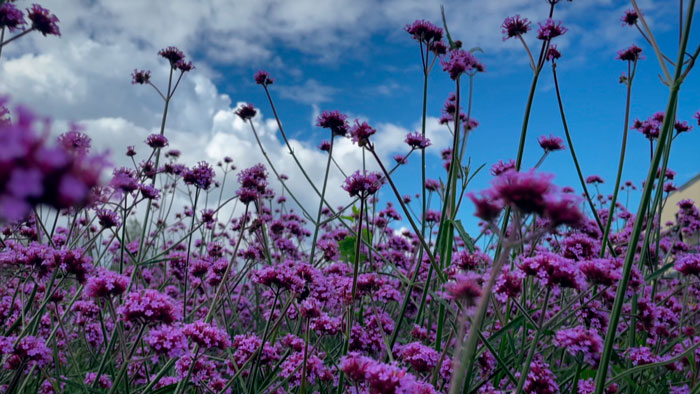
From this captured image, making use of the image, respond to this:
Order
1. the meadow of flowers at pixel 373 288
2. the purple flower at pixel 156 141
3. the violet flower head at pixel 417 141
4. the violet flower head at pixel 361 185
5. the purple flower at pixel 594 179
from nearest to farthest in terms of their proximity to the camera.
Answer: the meadow of flowers at pixel 373 288 < the violet flower head at pixel 361 185 < the violet flower head at pixel 417 141 < the purple flower at pixel 156 141 < the purple flower at pixel 594 179

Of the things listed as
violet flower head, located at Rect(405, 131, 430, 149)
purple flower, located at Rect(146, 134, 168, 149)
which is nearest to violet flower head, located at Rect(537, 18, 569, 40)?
violet flower head, located at Rect(405, 131, 430, 149)

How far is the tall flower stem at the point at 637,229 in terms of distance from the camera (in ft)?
4.01

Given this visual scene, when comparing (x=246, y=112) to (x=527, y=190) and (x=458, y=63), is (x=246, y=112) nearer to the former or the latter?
(x=458, y=63)

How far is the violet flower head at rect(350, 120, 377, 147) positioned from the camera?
6.17 feet

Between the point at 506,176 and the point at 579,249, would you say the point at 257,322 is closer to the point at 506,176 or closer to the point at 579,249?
the point at 579,249

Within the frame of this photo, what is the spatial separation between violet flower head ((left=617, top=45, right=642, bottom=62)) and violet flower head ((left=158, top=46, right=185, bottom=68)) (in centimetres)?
315

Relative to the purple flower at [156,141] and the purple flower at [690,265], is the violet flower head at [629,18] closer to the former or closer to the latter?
the purple flower at [690,265]

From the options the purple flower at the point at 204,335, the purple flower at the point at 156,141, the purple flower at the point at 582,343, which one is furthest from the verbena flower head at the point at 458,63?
the purple flower at the point at 156,141

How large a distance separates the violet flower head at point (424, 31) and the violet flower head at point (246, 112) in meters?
1.35

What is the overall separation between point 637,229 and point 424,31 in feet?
5.58

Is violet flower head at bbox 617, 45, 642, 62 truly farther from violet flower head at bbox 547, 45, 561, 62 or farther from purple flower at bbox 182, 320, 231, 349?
purple flower at bbox 182, 320, 231, 349

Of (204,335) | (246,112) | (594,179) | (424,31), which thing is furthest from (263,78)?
(594,179)

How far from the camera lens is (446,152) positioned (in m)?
4.37

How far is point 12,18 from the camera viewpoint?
150 centimetres
